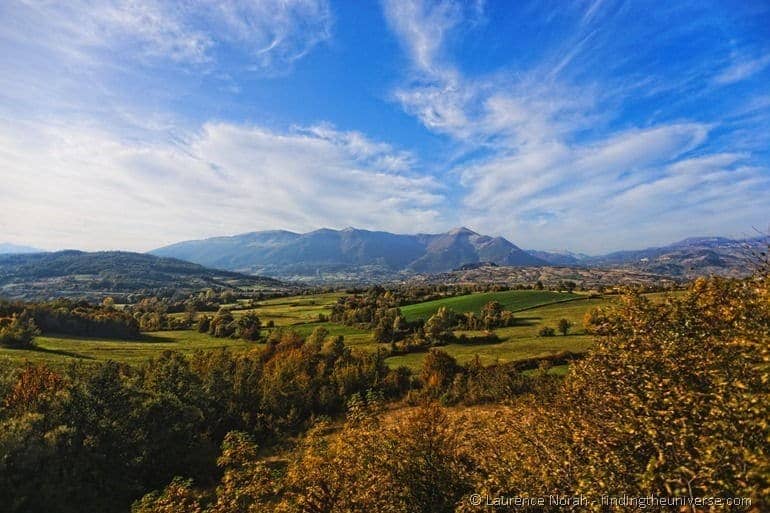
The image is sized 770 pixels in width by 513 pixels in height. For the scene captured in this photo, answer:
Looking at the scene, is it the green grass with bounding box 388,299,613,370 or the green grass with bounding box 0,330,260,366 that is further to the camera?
the green grass with bounding box 388,299,613,370

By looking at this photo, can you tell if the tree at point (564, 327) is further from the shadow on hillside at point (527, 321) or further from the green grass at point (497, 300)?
the green grass at point (497, 300)

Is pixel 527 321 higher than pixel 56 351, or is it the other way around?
pixel 56 351

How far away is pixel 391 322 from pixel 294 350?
3080cm

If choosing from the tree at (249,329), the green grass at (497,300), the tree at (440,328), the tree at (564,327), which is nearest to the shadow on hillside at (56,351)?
the tree at (249,329)

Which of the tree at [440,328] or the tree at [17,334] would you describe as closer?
the tree at [17,334]

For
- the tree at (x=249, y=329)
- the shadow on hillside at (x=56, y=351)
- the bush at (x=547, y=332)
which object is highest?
the shadow on hillside at (x=56, y=351)

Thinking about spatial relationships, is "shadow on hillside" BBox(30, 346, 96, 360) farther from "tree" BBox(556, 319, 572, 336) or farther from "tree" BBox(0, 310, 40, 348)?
"tree" BBox(556, 319, 572, 336)

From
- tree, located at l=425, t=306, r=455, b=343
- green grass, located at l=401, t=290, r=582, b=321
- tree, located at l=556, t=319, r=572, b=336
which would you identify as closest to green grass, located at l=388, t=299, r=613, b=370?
tree, located at l=556, t=319, r=572, b=336

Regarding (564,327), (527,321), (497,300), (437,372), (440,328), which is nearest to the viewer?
(437,372)

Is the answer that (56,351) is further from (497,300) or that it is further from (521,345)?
(497,300)

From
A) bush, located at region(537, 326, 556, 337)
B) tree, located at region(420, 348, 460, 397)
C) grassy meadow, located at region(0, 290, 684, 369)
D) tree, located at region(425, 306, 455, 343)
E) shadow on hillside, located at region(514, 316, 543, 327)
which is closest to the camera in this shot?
tree, located at region(420, 348, 460, 397)

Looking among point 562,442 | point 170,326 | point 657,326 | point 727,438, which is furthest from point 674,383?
point 170,326

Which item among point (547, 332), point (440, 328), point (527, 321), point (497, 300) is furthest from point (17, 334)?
point (497, 300)

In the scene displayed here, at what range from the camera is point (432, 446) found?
14602 mm
